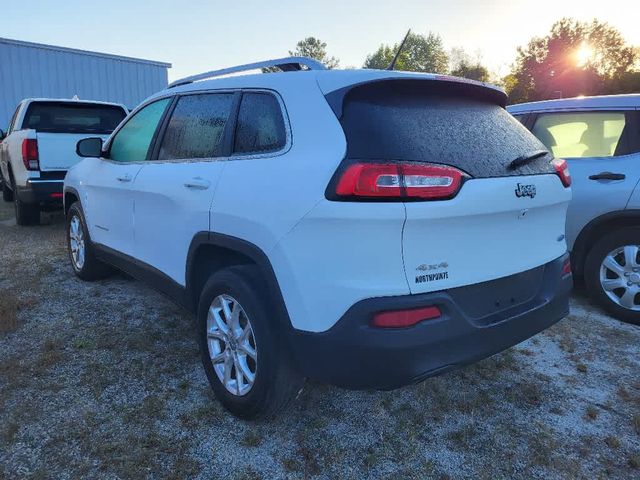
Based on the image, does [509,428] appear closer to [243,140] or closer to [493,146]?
[493,146]

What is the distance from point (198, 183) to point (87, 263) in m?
2.48

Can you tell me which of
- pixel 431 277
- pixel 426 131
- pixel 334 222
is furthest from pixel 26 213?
pixel 431 277

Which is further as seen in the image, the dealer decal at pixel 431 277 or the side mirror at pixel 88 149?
the side mirror at pixel 88 149

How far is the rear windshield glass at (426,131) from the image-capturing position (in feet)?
6.56

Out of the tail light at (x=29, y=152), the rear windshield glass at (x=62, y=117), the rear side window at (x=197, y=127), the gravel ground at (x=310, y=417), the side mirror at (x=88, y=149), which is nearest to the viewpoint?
the gravel ground at (x=310, y=417)

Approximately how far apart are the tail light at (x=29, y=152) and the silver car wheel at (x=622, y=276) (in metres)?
6.75

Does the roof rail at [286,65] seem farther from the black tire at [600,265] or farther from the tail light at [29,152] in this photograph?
the tail light at [29,152]

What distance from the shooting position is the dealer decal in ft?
6.40

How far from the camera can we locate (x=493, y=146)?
2.31 meters

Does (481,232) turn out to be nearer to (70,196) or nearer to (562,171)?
(562,171)

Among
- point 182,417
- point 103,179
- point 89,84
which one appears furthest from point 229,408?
point 89,84

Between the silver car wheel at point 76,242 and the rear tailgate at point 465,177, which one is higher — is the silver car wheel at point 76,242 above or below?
below

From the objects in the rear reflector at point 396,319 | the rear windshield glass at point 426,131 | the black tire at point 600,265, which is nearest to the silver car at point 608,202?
the black tire at point 600,265

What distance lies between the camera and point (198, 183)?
2.71 m
